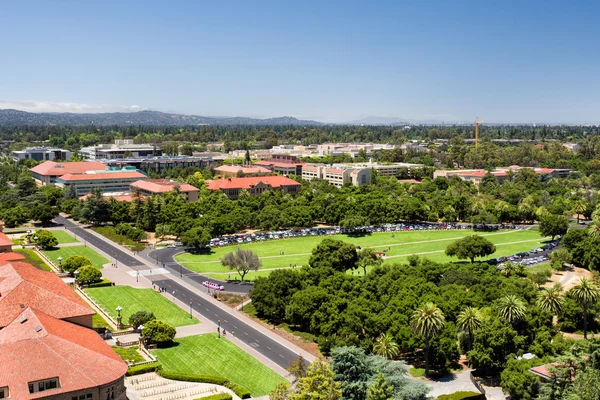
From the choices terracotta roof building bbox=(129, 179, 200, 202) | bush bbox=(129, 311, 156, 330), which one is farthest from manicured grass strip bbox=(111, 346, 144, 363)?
terracotta roof building bbox=(129, 179, 200, 202)

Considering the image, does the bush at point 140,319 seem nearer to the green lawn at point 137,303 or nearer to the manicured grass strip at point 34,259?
the green lawn at point 137,303

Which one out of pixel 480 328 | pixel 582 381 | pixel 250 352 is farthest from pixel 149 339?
pixel 582 381

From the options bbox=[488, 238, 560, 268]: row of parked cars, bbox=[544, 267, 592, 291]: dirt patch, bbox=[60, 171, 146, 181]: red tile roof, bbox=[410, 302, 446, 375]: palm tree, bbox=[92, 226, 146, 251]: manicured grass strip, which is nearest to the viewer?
bbox=[410, 302, 446, 375]: palm tree

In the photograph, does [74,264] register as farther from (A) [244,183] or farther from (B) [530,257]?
(A) [244,183]

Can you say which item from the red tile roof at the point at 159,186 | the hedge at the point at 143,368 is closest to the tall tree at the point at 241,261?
the hedge at the point at 143,368

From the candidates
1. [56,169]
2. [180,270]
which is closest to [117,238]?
[180,270]

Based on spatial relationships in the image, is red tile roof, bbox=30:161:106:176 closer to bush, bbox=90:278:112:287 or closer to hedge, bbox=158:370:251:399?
bush, bbox=90:278:112:287

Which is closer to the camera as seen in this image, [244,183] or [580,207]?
[580,207]
